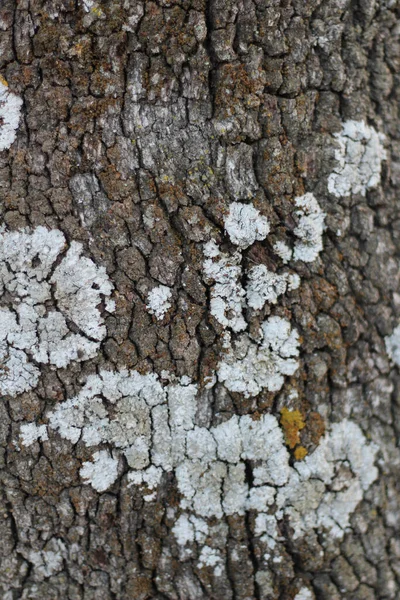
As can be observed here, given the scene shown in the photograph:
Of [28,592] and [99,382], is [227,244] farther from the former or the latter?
[28,592]

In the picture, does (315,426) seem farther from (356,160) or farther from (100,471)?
(356,160)

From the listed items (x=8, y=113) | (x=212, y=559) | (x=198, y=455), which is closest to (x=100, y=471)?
(x=198, y=455)

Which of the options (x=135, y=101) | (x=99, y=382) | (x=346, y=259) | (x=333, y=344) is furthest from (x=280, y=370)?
(x=135, y=101)

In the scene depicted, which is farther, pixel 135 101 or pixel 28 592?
pixel 28 592

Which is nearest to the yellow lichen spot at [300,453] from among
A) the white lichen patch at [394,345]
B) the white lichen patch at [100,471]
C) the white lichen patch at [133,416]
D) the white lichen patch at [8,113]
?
the white lichen patch at [133,416]

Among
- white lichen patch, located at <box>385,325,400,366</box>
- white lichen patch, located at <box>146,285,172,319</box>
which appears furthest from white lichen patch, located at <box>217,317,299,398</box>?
white lichen patch, located at <box>385,325,400,366</box>

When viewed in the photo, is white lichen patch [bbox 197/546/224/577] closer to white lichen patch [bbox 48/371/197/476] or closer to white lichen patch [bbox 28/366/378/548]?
white lichen patch [bbox 28/366/378/548]
